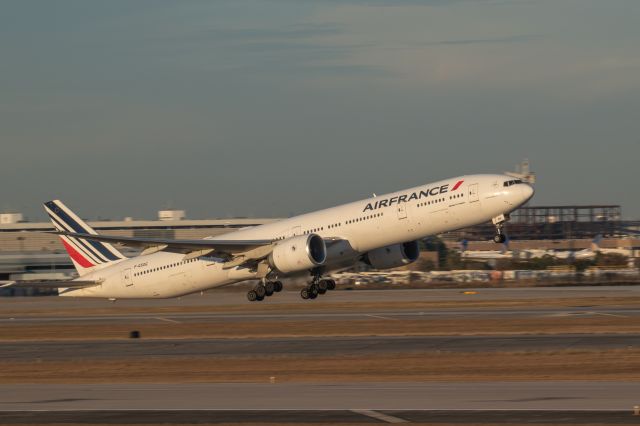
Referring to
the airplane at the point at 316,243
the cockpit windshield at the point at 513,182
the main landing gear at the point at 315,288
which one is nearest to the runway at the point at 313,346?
the airplane at the point at 316,243

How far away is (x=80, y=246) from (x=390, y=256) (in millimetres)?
21120

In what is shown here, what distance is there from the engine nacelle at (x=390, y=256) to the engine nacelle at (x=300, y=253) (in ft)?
13.9

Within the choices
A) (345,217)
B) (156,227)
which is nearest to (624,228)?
(156,227)

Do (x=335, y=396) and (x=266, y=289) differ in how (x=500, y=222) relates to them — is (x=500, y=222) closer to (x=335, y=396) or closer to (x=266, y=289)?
(x=266, y=289)

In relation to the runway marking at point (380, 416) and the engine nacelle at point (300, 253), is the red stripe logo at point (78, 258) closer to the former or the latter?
the engine nacelle at point (300, 253)

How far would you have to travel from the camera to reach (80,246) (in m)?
59.6

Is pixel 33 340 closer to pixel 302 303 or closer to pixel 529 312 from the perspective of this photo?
pixel 302 303

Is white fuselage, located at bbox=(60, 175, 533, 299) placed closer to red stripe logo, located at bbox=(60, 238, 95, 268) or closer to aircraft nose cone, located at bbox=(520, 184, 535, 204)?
aircraft nose cone, located at bbox=(520, 184, 535, 204)

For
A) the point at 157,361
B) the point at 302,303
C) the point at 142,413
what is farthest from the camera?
the point at 302,303

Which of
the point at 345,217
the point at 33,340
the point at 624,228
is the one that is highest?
the point at 624,228

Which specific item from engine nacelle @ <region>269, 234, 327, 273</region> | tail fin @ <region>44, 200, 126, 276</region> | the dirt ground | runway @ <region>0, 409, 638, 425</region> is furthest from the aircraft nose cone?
tail fin @ <region>44, 200, 126, 276</region>

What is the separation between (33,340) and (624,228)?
142 metres

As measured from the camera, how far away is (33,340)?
44969 mm

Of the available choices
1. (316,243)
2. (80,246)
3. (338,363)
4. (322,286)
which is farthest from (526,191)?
(80,246)
